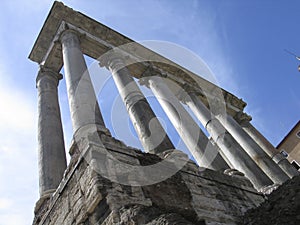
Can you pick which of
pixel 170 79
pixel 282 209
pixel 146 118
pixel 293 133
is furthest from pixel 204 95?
pixel 293 133

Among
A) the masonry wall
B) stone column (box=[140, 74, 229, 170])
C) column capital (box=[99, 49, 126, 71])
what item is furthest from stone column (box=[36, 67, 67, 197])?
stone column (box=[140, 74, 229, 170])

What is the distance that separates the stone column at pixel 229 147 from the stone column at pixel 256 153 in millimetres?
992

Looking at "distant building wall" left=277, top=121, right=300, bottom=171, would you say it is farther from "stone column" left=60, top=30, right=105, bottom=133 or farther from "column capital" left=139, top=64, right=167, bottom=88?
"stone column" left=60, top=30, right=105, bottom=133

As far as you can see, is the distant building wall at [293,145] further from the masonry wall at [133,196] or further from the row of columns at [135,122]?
the masonry wall at [133,196]

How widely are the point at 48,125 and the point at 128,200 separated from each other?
21.0 ft

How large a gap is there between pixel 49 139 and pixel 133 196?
5776 millimetres

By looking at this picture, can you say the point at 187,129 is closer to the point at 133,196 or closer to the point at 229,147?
the point at 229,147

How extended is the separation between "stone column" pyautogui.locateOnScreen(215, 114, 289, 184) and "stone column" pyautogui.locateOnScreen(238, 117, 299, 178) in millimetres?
1748

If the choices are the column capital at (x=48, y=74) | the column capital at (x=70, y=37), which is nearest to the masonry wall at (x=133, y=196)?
the column capital at (x=48, y=74)

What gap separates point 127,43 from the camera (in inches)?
712

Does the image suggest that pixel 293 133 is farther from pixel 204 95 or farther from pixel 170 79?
pixel 170 79

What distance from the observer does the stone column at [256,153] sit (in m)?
15.6

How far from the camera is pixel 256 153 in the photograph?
17312 mm

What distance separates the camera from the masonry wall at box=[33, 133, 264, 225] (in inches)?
241
